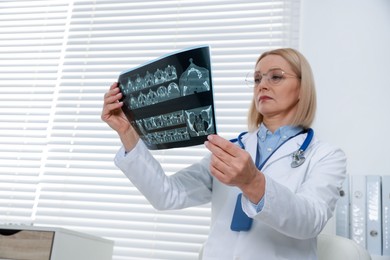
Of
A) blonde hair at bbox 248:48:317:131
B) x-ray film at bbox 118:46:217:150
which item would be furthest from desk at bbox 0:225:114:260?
blonde hair at bbox 248:48:317:131

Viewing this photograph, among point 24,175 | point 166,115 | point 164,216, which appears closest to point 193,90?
point 166,115

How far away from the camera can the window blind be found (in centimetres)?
216

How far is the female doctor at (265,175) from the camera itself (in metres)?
1.01

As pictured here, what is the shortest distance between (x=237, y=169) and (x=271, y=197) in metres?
0.10

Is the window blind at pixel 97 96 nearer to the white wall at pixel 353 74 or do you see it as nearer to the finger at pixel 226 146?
the white wall at pixel 353 74

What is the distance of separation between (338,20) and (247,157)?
1385mm

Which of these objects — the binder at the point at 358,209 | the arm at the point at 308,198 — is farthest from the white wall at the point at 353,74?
the arm at the point at 308,198

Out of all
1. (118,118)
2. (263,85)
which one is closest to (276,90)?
(263,85)

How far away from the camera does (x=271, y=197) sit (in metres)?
1.00

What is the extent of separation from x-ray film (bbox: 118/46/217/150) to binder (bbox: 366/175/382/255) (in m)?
0.90

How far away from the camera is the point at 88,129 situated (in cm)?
234

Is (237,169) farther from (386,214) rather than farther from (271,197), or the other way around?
(386,214)

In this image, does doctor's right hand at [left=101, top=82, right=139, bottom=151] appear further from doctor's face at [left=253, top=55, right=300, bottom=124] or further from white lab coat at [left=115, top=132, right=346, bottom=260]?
doctor's face at [left=253, top=55, right=300, bottom=124]

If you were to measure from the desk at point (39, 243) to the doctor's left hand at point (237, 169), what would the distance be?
735 millimetres
